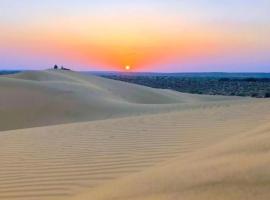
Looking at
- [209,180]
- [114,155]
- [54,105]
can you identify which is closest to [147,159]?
[114,155]

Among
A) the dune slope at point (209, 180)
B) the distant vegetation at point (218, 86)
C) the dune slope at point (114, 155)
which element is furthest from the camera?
the distant vegetation at point (218, 86)

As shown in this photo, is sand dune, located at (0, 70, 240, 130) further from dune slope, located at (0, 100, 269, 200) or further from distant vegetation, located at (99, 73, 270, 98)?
distant vegetation, located at (99, 73, 270, 98)

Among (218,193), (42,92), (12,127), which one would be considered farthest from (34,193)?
(42,92)

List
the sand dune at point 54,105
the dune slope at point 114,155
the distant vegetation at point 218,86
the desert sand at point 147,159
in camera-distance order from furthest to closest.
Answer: the distant vegetation at point 218,86, the sand dune at point 54,105, the dune slope at point 114,155, the desert sand at point 147,159

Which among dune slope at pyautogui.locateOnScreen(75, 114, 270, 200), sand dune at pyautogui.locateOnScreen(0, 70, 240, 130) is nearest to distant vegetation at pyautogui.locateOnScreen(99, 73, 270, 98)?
sand dune at pyautogui.locateOnScreen(0, 70, 240, 130)

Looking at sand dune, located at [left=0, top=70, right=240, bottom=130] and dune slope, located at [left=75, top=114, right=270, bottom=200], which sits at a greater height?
dune slope, located at [left=75, top=114, right=270, bottom=200]

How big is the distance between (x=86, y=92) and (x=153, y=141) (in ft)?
34.9

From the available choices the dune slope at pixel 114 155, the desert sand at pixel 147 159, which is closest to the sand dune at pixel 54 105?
the desert sand at pixel 147 159

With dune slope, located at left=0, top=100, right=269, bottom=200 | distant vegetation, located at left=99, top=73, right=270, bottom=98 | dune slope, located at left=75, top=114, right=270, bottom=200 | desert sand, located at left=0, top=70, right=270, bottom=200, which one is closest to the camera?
dune slope, located at left=75, top=114, right=270, bottom=200

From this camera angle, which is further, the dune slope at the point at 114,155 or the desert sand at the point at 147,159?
the dune slope at the point at 114,155

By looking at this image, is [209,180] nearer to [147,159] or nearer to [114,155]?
[147,159]

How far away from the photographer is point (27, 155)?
262 inches

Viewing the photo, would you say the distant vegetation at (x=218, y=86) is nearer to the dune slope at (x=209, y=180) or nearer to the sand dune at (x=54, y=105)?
the sand dune at (x=54, y=105)

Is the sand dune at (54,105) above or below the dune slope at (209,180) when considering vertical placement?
below
